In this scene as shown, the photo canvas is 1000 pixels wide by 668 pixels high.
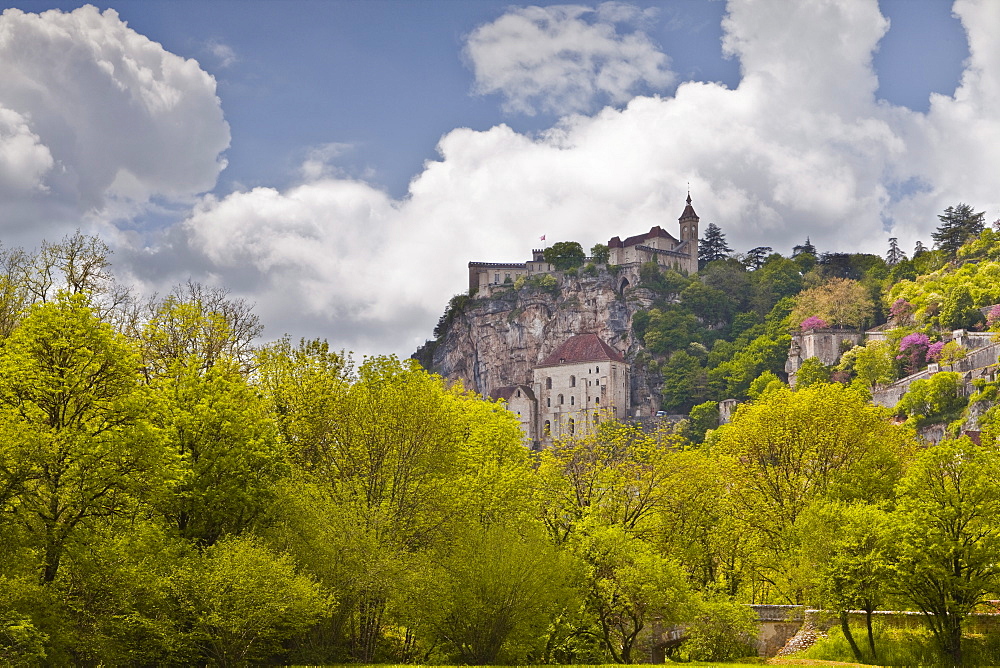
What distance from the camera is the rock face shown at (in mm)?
159875

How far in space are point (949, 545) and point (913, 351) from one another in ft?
281

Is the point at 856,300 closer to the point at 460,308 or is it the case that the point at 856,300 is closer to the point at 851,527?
the point at 460,308

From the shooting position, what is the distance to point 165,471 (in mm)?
25344

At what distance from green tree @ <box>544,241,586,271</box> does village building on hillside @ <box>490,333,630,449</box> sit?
2939cm

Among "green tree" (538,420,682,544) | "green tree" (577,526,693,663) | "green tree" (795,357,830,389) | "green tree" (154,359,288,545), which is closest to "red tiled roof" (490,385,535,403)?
"green tree" (795,357,830,389)

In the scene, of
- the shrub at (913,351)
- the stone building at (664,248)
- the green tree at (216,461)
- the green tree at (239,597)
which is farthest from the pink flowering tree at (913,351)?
the green tree at (239,597)

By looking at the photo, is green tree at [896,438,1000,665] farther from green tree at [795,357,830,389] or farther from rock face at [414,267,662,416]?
rock face at [414,267,662,416]

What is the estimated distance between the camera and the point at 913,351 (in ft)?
360

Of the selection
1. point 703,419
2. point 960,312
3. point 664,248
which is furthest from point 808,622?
point 664,248

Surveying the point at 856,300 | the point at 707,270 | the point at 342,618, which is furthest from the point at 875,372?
the point at 342,618

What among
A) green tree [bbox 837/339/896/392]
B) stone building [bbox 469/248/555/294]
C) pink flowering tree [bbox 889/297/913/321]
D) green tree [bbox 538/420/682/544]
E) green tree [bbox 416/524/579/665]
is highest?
stone building [bbox 469/248/555/294]

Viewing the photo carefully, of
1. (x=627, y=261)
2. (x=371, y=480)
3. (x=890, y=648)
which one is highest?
(x=627, y=261)

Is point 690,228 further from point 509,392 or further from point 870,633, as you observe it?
point 870,633

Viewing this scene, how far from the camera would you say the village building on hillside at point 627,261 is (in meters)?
168
